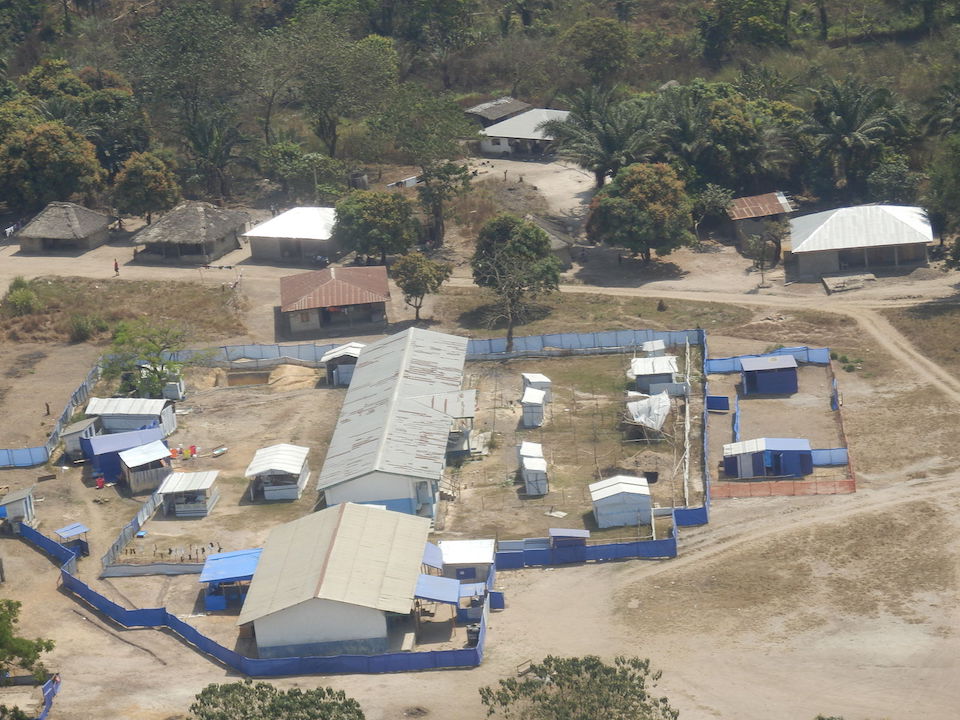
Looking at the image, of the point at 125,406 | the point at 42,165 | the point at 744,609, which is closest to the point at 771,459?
the point at 744,609

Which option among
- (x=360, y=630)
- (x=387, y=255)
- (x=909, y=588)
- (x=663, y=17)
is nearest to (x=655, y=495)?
(x=909, y=588)

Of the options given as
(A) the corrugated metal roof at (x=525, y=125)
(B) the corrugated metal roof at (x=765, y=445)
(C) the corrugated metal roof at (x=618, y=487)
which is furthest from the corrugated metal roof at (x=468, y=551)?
(A) the corrugated metal roof at (x=525, y=125)

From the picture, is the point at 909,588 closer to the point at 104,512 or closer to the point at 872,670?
the point at 872,670

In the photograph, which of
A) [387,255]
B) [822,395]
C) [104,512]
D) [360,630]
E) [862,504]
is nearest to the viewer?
[360,630]

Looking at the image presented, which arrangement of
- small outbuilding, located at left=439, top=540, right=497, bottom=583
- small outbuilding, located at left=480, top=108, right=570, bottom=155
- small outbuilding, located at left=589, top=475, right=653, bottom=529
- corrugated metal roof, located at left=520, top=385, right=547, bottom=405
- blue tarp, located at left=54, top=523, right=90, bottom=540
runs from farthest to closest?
small outbuilding, located at left=480, top=108, right=570, bottom=155
corrugated metal roof, located at left=520, top=385, right=547, bottom=405
blue tarp, located at left=54, top=523, right=90, bottom=540
small outbuilding, located at left=589, top=475, right=653, bottom=529
small outbuilding, located at left=439, top=540, right=497, bottom=583

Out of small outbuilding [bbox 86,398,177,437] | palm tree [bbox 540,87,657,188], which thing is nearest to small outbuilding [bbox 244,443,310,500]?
small outbuilding [bbox 86,398,177,437]

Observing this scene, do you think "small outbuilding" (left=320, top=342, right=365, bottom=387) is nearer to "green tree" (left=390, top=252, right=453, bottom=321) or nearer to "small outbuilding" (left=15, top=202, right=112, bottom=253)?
"green tree" (left=390, top=252, right=453, bottom=321)

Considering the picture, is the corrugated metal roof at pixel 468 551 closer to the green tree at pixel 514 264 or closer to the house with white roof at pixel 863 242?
the green tree at pixel 514 264

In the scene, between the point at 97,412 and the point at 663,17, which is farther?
the point at 663,17
